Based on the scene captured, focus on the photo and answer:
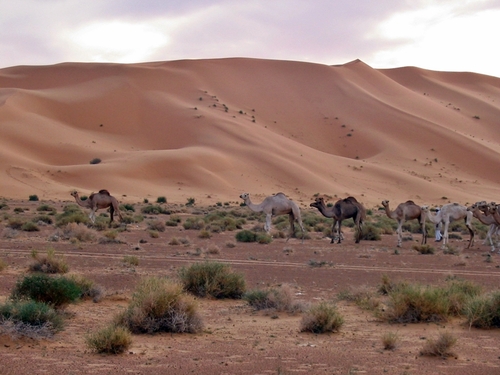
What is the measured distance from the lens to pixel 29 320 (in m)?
9.71

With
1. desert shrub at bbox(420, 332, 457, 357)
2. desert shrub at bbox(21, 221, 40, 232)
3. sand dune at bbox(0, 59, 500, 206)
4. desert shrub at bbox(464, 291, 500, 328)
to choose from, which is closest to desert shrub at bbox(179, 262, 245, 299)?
desert shrub at bbox(464, 291, 500, 328)

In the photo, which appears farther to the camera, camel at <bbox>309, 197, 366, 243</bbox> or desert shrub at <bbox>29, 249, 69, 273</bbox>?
camel at <bbox>309, 197, 366, 243</bbox>

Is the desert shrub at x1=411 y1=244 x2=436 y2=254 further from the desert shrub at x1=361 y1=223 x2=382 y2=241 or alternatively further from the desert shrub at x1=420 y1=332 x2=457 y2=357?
the desert shrub at x1=420 y1=332 x2=457 y2=357

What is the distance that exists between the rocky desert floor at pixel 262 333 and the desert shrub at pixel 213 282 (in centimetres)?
40

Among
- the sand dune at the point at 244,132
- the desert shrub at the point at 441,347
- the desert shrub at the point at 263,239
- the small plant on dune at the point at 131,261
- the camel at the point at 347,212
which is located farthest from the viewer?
the sand dune at the point at 244,132

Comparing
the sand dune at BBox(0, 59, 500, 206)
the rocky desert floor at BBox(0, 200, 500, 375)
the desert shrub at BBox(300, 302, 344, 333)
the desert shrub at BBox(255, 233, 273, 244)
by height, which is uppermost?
the sand dune at BBox(0, 59, 500, 206)

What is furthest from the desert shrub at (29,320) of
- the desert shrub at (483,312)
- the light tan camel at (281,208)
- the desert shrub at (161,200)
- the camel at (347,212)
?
the desert shrub at (161,200)

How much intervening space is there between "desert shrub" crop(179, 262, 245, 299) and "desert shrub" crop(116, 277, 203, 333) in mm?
3102

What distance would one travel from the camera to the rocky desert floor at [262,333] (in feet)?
28.3

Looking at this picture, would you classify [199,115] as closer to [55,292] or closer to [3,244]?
[3,244]

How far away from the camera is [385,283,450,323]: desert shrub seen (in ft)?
37.8

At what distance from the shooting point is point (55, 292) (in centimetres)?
1140

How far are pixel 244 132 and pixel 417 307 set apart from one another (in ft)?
234

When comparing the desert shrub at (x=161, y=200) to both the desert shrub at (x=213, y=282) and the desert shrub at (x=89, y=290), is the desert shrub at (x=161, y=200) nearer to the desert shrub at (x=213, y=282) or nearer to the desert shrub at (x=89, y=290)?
the desert shrub at (x=213, y=282)
